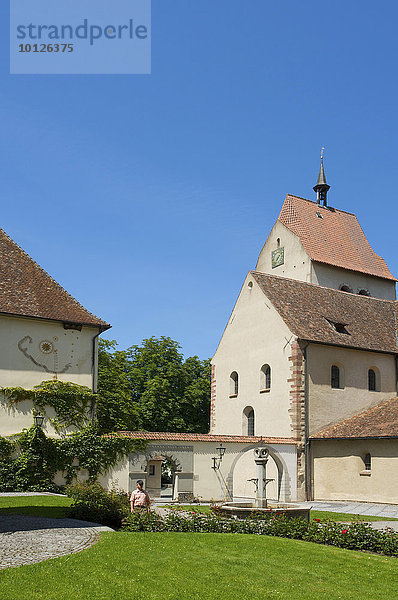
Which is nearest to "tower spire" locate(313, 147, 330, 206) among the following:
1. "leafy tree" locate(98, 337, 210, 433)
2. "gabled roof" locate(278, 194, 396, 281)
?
"gabled roof" locate(278, 194, 396, 281)

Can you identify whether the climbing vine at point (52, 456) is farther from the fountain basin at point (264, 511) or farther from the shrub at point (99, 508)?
the fountain basin at point (264, 511)

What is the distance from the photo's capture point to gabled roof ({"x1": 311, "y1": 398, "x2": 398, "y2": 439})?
2828 centimetres

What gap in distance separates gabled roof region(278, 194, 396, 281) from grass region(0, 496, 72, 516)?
27.6 meters

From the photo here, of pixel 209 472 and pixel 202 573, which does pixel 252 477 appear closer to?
pixel 209 472

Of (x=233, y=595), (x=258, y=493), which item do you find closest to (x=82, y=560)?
(x=233, y=595)

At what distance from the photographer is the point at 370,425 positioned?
2948 cm

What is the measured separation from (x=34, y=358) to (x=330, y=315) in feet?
55.1

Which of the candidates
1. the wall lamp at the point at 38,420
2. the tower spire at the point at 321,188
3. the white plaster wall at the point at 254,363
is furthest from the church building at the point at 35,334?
the tower spire at the point at 321,188

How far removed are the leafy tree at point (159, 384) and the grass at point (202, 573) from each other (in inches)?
1172

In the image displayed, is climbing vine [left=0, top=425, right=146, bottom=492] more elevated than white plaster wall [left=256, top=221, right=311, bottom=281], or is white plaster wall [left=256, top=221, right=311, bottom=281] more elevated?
white plaster wall [left=256, top=221, right=311, bottom=281]

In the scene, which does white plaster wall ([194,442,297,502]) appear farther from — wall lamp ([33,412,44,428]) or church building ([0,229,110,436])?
wall lamp ([33,412,44,428])

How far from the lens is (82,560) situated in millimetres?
10773

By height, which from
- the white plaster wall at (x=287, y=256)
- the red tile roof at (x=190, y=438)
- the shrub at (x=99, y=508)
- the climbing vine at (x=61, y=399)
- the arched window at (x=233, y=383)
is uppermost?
the white plaster wall at (x=287, y=256)

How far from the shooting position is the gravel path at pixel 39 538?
11047 millimetres
